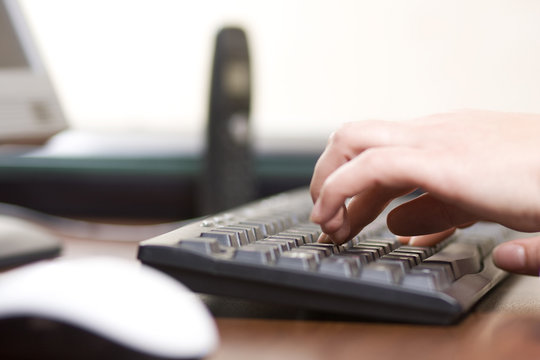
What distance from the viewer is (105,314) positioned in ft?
1.11

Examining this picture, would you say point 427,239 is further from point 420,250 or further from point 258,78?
point 258,78

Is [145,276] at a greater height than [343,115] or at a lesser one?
greater

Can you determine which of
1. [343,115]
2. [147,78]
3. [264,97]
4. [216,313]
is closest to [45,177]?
[147,78]

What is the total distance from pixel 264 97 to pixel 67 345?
1079 millimetres

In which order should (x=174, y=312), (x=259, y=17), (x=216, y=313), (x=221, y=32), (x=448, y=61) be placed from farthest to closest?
(x=259, y=17) < (x=448, y=61) < (x=221, y=32) < (x=216, y=313) < (x=174, y=312)

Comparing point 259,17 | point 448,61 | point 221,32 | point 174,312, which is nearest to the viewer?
point 174,312

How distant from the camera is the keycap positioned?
50 centimetres

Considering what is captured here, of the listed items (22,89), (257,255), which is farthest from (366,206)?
(22,89)

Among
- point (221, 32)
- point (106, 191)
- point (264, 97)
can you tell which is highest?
point (221, 32)

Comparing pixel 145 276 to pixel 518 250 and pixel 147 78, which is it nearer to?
pixel 518 250

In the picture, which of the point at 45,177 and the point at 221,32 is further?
the point at 45,177

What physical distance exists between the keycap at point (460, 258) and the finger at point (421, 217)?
0.02 metres

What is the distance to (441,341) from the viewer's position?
1.34ft

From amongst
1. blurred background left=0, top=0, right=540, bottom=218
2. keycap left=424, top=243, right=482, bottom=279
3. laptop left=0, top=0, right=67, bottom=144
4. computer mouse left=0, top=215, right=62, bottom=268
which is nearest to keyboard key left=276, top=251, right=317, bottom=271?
keycap left=424, top=243, right=482, bottom=279
